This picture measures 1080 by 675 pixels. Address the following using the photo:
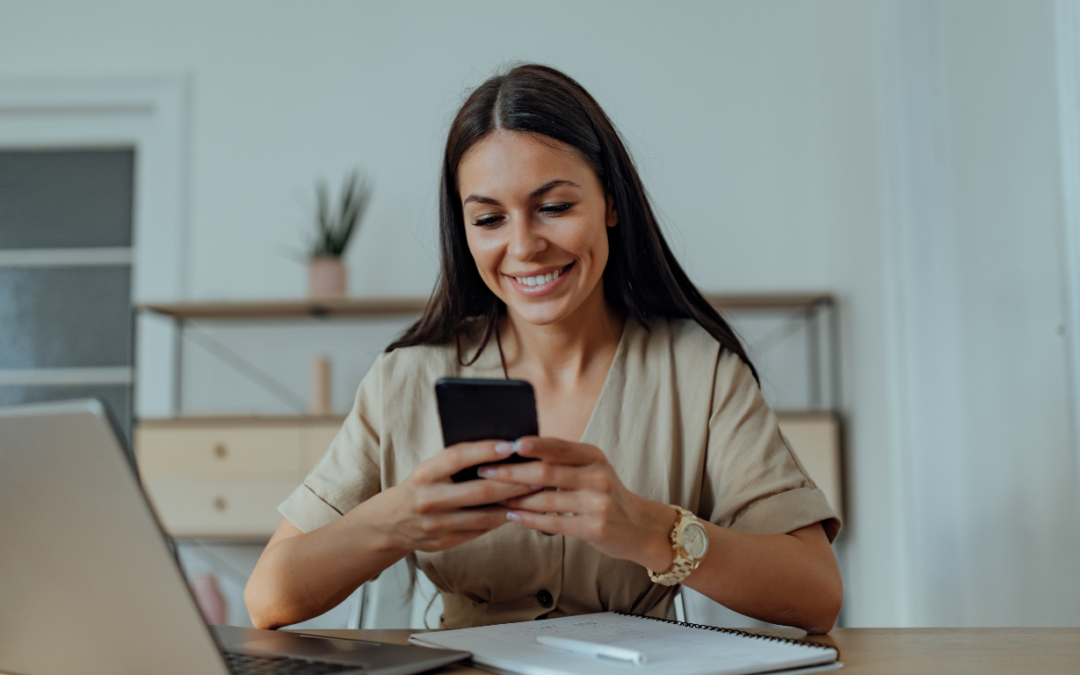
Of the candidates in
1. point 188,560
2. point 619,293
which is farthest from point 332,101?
point 619,293

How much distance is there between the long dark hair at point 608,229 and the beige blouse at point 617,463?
0.12 feet

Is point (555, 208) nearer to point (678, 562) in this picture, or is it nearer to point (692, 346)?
point (692, 346)

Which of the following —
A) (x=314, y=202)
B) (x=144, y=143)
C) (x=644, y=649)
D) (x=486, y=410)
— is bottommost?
(x=644, y=649)

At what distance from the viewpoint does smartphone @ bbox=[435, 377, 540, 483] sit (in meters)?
0.72

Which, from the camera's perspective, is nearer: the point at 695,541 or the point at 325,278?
the point at 695,541

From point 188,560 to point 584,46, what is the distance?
7.42 ft

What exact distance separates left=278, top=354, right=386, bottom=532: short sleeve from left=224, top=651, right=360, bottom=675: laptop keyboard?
40 centimetres

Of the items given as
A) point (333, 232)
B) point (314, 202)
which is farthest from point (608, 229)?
point (314, 202)

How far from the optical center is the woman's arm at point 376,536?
2.54ft

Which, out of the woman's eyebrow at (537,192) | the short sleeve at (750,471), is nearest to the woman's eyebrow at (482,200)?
the woman's eyebrow at (537,192)

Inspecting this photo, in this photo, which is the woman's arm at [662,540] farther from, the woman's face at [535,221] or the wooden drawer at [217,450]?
the wooden drawer at [217,450]

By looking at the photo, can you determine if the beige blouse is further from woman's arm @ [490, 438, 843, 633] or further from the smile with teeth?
the smile with teeth

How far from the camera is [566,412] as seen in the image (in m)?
1.27

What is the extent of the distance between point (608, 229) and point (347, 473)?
52 cm
